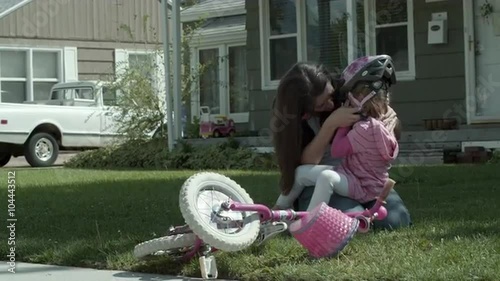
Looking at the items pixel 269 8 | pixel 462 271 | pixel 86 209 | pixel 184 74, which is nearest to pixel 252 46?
pixel 269 8

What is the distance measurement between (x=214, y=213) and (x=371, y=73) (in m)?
1.29

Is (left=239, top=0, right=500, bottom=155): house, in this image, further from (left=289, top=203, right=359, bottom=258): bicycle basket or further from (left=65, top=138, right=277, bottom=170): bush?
(left=289, top=203, right=359, bottom=258): bicycle basket

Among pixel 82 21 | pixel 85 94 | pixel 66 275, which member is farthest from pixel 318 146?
pixel 82 21

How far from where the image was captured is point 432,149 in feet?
43.7

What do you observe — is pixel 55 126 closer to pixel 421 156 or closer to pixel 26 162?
pixel 26 162

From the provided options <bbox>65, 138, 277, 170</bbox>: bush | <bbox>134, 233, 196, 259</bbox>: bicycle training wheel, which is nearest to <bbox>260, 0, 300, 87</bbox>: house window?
<bbox>65, 138, 277, 170</bbox>: bush

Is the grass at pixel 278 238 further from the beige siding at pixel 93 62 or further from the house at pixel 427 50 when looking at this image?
the beige siding at pixel 93 62

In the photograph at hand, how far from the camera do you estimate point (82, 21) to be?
2425 cm

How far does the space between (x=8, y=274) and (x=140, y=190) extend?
14.2ft

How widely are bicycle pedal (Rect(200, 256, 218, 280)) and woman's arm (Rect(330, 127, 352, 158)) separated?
1.09m

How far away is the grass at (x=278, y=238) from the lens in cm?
484

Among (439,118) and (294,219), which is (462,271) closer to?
(294,219)

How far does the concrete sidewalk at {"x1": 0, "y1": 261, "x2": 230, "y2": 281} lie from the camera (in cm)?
519

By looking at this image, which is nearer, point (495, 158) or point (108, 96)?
point (495, 158)
